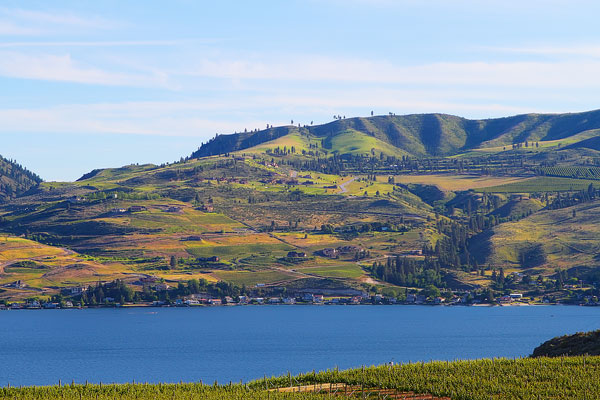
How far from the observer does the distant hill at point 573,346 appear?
305 feet

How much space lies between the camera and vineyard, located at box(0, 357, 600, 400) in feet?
241

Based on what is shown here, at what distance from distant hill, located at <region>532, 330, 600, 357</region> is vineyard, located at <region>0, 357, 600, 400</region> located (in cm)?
778

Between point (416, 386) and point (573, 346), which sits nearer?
point (416, 386)

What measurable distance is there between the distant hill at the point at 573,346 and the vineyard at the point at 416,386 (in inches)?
306

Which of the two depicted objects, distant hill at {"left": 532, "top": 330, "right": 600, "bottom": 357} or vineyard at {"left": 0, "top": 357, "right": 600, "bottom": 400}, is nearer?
vineyard at {"left": 0, "top": 357, "right": 600, "bottom": 400}

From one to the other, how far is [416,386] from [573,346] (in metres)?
27.4

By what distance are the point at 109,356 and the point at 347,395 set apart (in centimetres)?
11995

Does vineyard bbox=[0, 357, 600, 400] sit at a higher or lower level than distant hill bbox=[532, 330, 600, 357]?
higher

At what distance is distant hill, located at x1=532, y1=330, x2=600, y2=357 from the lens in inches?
3659

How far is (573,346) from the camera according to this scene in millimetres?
96125

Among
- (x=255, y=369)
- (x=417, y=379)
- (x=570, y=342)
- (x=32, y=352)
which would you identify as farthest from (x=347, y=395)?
(x=32, y=352)

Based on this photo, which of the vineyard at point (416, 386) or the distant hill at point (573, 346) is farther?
the distant hill at point (573, 346)

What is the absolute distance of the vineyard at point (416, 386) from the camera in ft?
241

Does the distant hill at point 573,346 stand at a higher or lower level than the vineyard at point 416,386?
lower
